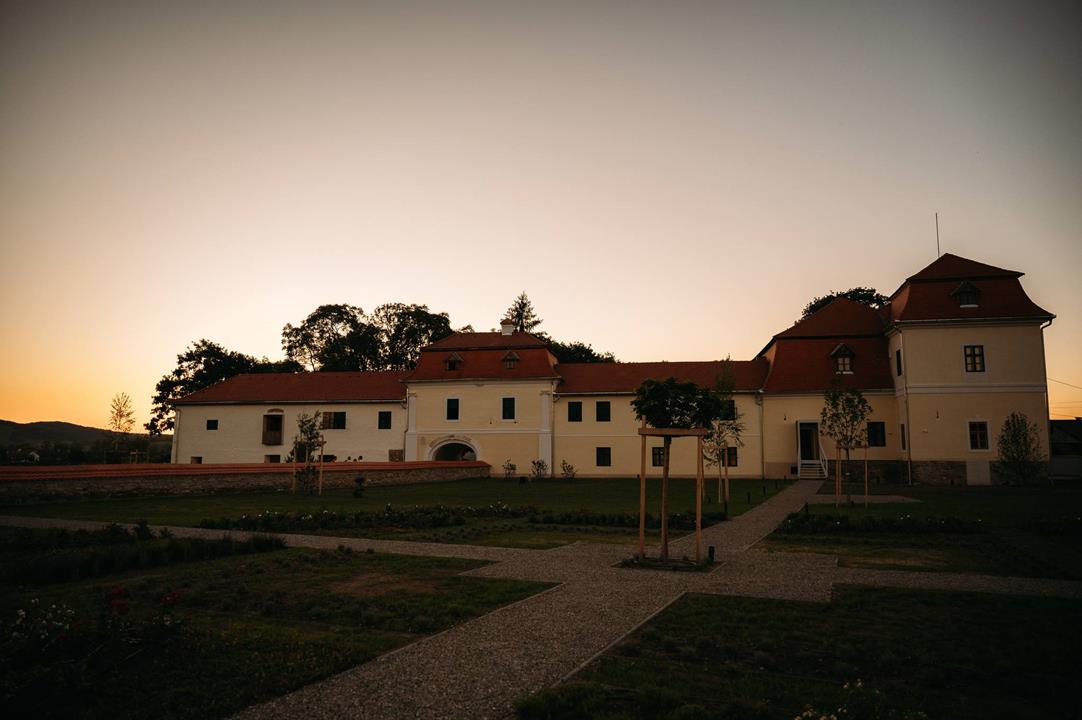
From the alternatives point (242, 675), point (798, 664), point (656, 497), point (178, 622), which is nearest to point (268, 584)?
point (178, 622)

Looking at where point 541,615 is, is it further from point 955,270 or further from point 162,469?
point 955,270

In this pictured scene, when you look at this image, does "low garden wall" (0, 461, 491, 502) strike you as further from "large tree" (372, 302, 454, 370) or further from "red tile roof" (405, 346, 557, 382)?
"large tree" (372, 302, 454, 370)

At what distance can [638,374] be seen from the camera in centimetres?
4241

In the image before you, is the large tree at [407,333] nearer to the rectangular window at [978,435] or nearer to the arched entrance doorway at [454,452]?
the arched entrance doorway at [454,452]

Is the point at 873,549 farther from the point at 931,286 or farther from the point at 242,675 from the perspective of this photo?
the point at 931,286

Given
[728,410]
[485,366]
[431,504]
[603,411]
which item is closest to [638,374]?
[603,411]

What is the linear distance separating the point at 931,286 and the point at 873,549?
26660 millimetres

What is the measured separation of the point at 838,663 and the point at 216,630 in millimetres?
5976

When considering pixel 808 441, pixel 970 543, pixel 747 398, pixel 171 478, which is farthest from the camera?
pixel 747 398

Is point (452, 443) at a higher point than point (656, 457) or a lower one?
higher

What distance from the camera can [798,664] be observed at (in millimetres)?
6137

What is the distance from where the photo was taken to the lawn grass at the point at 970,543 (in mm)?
11180

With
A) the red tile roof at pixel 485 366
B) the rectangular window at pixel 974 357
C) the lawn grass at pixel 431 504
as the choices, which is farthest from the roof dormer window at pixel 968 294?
the red tile roof at pixel 485 366

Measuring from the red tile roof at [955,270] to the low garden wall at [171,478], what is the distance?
2773cm
